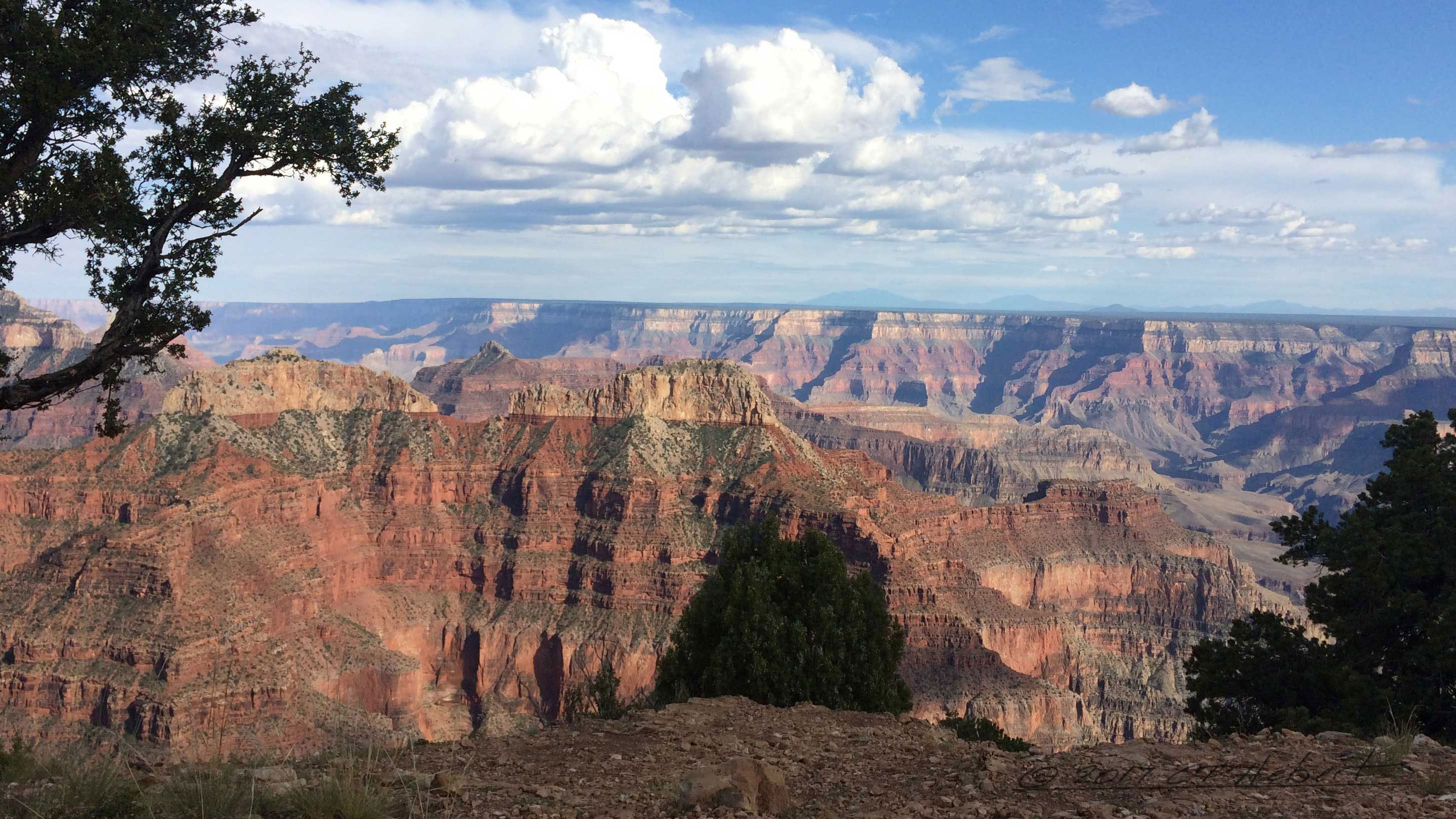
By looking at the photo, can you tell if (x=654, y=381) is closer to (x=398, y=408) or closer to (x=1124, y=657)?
(x=398, y=408)

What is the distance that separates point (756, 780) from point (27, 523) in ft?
336

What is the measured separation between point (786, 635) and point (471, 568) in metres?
82.3

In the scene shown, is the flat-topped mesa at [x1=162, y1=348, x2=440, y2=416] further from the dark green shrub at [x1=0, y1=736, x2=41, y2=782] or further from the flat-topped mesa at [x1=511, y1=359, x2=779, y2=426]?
the dark green shrub at [x1=0, y1=736, x2=41, y2=782]

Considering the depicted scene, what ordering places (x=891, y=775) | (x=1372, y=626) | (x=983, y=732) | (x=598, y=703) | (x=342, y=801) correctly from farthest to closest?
1. (x=1372, y=626)
2. (x=983, y=732)
3. (x=598, y=703)
4. (x=891, y=775)
5. (x=342, y=801)

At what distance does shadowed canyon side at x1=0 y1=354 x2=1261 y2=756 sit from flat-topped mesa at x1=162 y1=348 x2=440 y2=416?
19.6 inches

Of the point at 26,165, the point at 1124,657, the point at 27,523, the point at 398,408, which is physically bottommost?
the point at 1124,657

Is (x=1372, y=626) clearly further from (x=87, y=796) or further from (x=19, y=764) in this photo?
(x=19, y=764)

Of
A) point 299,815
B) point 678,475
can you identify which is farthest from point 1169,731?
point 299,815

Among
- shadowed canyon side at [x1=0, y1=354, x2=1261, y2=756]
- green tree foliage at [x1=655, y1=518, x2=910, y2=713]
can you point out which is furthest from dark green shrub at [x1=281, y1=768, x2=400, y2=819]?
shadowed canyon side at [x1=0, y1=354, x2=1261, y2=756]

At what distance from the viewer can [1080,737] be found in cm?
9350

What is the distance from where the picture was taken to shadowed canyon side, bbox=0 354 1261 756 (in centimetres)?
7700

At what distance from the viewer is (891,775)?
17453mm

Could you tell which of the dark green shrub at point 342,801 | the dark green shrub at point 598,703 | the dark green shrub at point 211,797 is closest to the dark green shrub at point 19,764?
the dark green shrub at point 211,797

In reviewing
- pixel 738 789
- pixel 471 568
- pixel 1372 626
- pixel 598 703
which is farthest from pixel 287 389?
pixel 738 789
